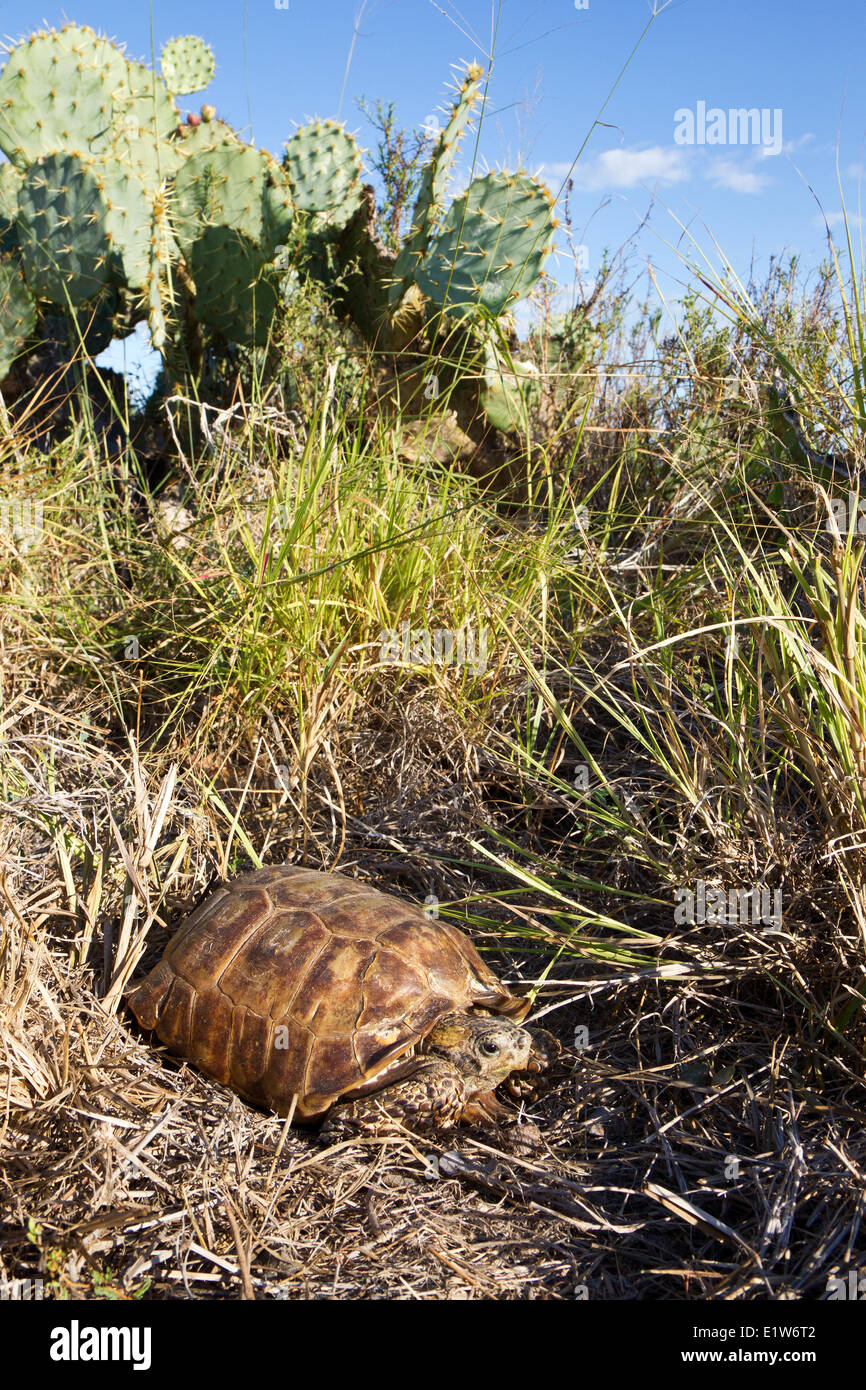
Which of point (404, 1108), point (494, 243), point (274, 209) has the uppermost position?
point (274, 209)

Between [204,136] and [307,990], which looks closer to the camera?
[307,990]

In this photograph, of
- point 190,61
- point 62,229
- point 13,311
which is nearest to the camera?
point 62,229

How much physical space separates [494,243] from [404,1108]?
371cm

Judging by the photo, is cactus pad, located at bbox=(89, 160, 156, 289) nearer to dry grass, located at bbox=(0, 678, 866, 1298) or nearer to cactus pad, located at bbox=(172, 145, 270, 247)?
cactus pad, located at bbox=(172, 145, 270, 247)

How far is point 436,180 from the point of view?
4.25 meters

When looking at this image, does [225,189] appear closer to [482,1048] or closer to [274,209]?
[274,209]

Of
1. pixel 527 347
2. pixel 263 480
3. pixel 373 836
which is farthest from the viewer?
pixel 527 347

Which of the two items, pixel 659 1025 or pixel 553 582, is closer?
pixel 659 1025

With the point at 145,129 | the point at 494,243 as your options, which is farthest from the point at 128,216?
the point at 494,243

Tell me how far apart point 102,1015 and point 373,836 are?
1.00m

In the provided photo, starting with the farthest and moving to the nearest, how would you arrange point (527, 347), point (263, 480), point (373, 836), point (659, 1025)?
1. point (527, 347)
2. point (263, 480)
3. point (373, 836)
4. point (659, 1025)
